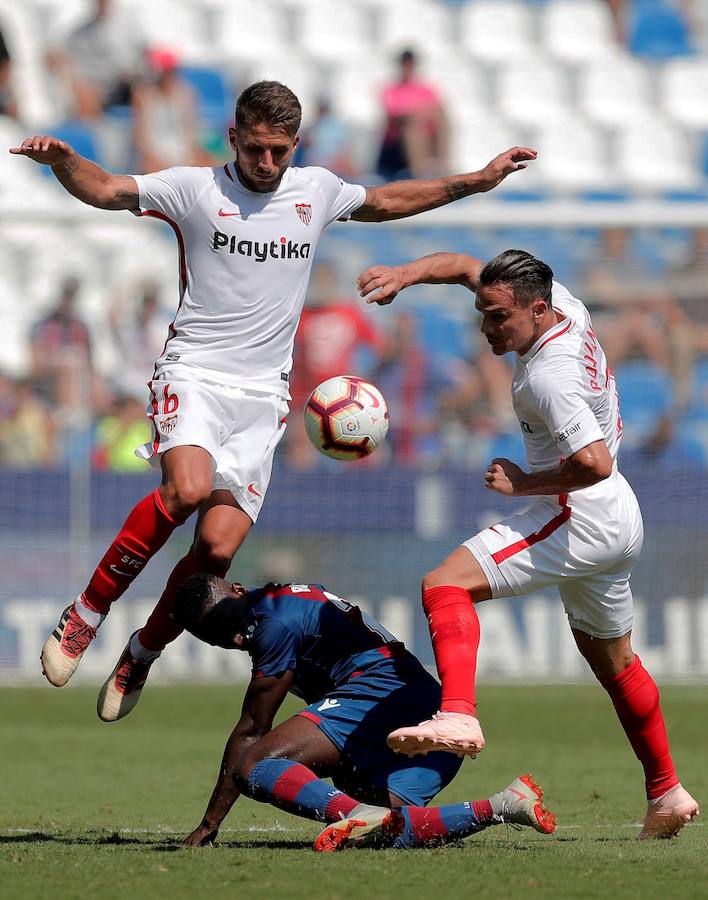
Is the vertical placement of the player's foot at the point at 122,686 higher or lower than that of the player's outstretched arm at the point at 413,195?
lower

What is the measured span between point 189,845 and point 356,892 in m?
1.38

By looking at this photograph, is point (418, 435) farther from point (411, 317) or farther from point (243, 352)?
point (243, 352)

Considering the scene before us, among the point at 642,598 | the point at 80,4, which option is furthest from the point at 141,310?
the point at 80,4

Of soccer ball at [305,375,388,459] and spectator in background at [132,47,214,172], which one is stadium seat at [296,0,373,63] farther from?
soccer ball at [305,375,388,459]

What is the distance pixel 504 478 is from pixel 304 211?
182 centimetres

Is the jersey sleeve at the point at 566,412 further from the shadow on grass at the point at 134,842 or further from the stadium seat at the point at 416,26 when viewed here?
the stadium seat at the point at 416,26

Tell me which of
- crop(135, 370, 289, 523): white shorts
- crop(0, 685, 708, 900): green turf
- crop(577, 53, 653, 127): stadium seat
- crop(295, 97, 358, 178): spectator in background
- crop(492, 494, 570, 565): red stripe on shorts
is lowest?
crop(0, 685, 708, 900): green turf

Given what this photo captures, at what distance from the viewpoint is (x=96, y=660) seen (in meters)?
14.0

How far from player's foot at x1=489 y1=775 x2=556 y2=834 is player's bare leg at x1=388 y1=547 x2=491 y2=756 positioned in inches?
10.3

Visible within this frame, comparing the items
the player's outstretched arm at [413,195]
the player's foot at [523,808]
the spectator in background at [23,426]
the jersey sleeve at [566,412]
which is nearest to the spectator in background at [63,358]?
the spectator in background at [23,426]

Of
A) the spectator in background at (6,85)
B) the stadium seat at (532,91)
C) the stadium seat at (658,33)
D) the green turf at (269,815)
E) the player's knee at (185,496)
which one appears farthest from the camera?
the stadium seat at (658,33)

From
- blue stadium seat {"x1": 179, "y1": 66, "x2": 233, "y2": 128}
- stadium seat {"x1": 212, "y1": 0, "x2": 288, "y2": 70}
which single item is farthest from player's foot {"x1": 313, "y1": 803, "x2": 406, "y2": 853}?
stadium seat {"x1": 212, "y1": 0, "x2": 288, "y2": 70}

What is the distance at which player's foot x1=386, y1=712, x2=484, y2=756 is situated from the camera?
5.77 metres

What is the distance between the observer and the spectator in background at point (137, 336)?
47.4 feet
